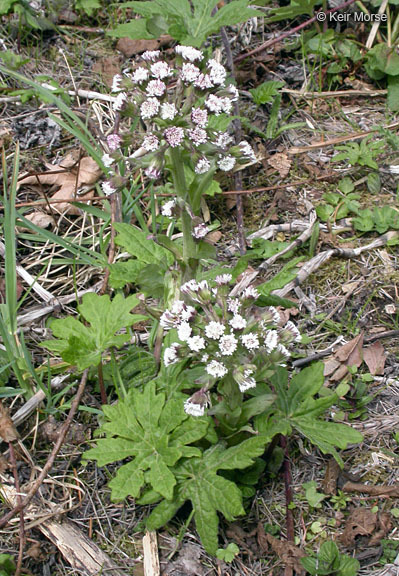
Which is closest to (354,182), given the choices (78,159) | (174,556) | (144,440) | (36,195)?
(78,159)

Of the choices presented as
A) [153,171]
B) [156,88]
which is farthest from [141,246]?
[156,88]

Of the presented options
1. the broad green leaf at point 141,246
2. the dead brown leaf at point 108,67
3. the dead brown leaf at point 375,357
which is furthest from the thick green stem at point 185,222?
the dead brown leaf at point 108,67

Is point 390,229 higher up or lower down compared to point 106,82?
lower down

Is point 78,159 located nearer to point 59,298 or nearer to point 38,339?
point 59,298

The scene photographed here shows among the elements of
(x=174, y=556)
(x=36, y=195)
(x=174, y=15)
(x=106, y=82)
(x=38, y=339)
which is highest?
(x=174, y=15)

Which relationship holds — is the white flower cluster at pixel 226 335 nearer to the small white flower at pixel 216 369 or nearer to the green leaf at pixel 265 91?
the small white flower at pixel 216 369

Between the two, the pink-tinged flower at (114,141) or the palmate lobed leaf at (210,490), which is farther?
the pink-tinged flower at (114,141)
